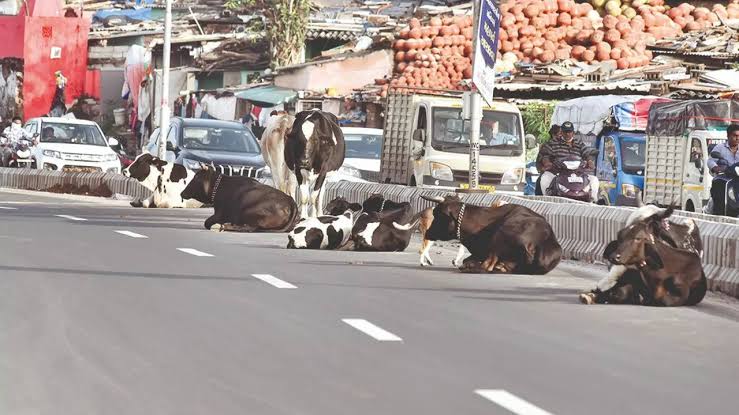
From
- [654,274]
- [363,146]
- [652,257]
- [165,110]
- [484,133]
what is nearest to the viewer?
[652,257]

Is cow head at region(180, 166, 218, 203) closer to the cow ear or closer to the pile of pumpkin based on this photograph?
the cow ear

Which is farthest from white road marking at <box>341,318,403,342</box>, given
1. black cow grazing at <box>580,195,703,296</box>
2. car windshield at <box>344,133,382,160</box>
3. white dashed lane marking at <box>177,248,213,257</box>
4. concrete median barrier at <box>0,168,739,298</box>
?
car windshield at <box>344,133,382,160</box>

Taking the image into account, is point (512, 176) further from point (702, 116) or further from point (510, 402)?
point (510, 402)

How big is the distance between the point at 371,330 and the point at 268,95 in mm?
43721

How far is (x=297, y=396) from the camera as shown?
29.6 feet

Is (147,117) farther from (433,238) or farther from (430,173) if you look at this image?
(433,238)

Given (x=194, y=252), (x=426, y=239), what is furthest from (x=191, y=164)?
(x=426, y=239)

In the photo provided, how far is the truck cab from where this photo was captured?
31.2 meters

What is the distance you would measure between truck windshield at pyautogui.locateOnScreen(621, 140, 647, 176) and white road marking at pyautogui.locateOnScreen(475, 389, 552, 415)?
2246 cm

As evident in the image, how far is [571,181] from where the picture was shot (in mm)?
25812

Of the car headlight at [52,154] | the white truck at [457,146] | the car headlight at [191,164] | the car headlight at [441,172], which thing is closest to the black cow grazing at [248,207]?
the car headlight at [441,172]

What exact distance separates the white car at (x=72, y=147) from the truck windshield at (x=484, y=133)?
10.2 m

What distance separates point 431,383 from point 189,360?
1.53m

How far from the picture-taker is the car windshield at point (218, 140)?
3516 centimetres
